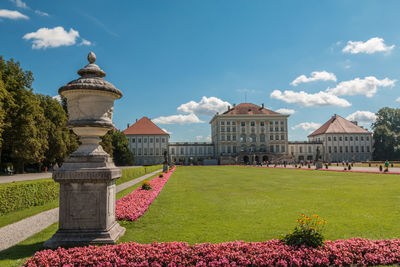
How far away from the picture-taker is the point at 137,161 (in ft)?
271

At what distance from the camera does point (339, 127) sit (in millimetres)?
88000

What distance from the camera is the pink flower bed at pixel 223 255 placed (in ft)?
14.7

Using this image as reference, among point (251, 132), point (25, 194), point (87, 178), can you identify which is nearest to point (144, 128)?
point (251, 132)

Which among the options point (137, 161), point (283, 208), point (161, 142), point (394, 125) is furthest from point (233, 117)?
point (283, 208)

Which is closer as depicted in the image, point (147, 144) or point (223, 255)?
point (223, 255)

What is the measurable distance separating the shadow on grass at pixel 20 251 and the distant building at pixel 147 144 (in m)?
75.9

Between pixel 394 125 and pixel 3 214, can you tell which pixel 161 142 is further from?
pixel 3 214

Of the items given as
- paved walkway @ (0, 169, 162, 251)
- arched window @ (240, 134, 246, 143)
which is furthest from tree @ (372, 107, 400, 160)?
paved walkway @ (0, 169, 162, 251)

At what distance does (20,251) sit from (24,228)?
2715 mm

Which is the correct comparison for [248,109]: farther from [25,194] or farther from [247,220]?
[247,220]

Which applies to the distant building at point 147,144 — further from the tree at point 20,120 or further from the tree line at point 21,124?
the tree at point 20,120

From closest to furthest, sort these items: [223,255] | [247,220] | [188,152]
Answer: [223,255] < [247,220] < [188,152]

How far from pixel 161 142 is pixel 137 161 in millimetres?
9065

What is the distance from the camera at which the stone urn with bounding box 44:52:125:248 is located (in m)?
5.50
